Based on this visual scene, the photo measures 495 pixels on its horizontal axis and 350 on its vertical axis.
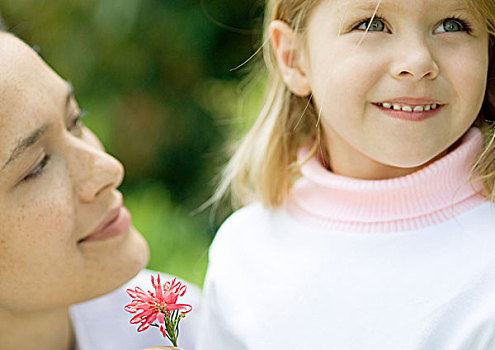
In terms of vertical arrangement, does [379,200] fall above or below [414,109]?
below

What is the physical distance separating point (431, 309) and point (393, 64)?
1.52 ft

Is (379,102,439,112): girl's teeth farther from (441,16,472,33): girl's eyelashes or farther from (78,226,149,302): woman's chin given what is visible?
(78,226,149,302): woman's chin

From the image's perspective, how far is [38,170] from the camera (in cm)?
154

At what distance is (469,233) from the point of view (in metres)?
1.32

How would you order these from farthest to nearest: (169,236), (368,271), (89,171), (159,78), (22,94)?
(159,78), (169,236), (89,171), (22,94), (368,271)

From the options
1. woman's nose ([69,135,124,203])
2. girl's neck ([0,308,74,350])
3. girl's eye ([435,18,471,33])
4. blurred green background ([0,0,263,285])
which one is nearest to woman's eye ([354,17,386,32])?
girl's eye ([435,18,471,33])

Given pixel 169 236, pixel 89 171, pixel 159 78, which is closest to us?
pixel 89 171

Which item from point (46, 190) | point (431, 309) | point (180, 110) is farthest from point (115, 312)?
point (180, 110)

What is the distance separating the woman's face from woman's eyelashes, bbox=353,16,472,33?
2.23 ft

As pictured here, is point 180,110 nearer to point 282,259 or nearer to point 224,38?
point 224,38

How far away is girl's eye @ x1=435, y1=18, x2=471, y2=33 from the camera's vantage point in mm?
1285

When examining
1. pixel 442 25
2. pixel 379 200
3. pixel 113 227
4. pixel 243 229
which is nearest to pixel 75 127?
pixel 113 227

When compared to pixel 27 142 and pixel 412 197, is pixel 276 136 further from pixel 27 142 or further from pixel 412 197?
pixel 27 142

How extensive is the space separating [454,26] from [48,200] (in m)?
0.93
